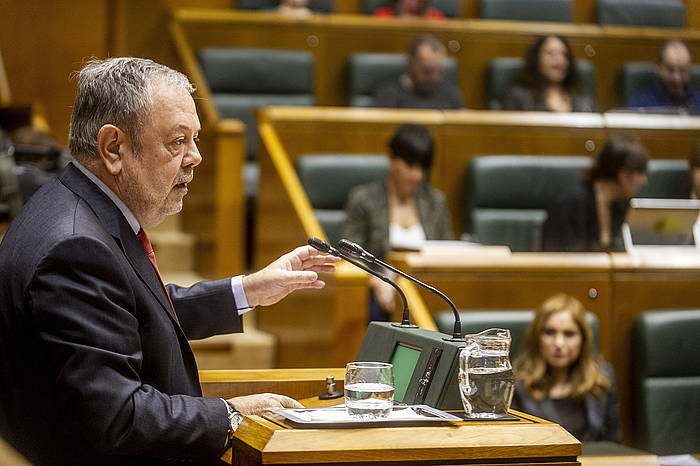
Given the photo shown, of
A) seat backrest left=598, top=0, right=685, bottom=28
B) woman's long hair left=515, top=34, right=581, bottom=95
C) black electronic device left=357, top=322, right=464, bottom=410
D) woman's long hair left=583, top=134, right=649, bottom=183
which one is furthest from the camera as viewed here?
seat backrest left=598, top=0, right=685, bottom=28

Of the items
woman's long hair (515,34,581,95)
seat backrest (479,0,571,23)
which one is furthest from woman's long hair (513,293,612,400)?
seat backrest (479,0,571,23)

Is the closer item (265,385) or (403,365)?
(403,365)

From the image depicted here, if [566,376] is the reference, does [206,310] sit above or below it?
above

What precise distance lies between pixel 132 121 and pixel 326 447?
31 cm

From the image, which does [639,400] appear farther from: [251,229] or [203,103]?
[203,103]

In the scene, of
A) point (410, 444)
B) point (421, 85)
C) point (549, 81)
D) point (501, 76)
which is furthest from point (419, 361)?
point (501, 76)

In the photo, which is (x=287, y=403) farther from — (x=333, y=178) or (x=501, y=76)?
(x=501, y=76)

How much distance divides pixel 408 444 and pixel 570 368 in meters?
1.02

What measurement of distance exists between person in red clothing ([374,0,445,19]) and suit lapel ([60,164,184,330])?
241 cm

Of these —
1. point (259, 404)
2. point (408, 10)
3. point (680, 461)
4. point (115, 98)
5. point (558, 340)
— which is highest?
point (408, 10)

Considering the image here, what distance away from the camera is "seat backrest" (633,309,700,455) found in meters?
1.84

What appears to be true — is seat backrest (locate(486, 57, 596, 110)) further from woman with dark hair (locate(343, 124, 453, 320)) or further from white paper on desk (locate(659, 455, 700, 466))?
white paper on desk (locate(659, 455, 700, 466))

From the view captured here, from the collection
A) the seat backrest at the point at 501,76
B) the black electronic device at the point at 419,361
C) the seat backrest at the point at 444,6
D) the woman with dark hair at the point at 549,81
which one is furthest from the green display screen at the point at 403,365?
the seat backrest at the point at 444,6

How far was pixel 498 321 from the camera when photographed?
181cm
